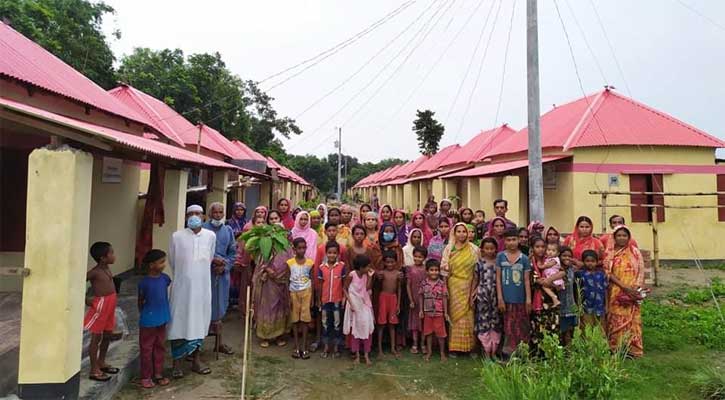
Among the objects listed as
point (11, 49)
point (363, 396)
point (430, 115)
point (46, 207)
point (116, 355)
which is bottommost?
point (363, 396)

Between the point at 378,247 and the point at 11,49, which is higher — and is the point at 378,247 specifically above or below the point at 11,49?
below

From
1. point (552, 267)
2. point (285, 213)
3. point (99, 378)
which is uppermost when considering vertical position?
point (285, 213)

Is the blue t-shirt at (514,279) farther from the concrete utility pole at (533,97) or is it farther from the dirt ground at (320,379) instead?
the concrete utility pole at (533,97)

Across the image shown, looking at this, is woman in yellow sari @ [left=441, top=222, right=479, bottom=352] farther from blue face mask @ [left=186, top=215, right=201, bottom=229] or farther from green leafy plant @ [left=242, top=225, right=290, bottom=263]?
blue face mask @ [left=186, top=215, right=201, bottom=229]

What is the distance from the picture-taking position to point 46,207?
2920 millimetres

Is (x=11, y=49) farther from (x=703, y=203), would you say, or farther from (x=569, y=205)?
(x=703, y=203)

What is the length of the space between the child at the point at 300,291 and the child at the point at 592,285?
3.00 m

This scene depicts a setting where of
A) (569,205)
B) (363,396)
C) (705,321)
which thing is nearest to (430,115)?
(569,205)

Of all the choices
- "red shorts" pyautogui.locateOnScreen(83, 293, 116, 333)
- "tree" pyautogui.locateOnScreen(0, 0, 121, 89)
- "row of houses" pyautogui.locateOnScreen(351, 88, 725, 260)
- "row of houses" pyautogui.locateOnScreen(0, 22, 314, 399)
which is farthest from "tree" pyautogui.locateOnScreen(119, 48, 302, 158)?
"red shorts" pyautogui.locateOnScreen(83, 293, 116, 333)

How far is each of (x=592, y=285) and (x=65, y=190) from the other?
16.3 feet

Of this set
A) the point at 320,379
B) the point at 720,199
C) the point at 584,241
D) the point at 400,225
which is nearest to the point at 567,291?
the point at 584,241

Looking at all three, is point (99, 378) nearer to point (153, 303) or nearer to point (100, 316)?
point (100, 316)

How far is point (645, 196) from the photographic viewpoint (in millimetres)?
10656

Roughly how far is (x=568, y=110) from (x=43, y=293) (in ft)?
46.5
